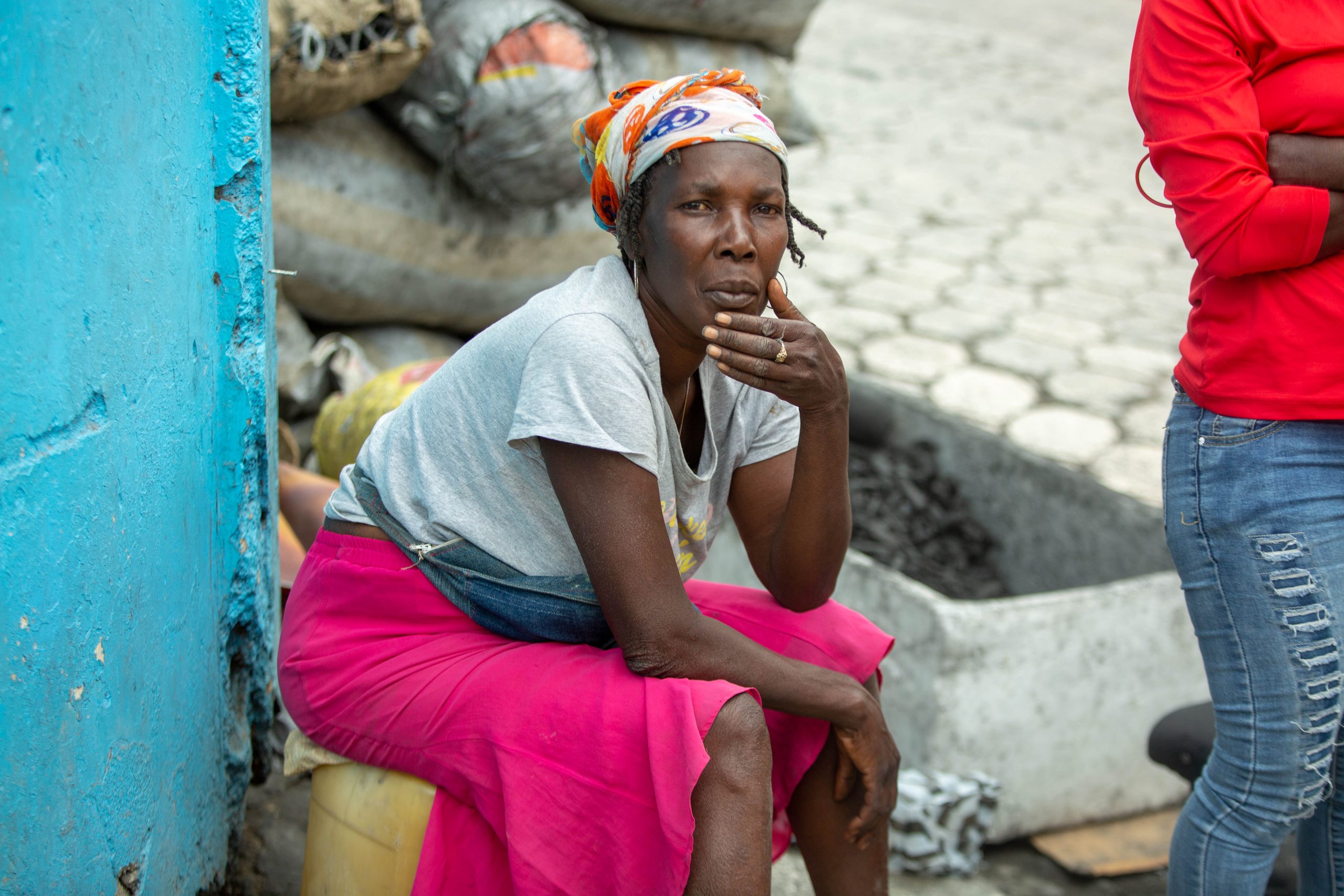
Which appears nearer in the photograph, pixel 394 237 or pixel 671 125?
pixel 671 125

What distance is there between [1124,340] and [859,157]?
342cm

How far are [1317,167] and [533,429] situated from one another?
114 centimetres

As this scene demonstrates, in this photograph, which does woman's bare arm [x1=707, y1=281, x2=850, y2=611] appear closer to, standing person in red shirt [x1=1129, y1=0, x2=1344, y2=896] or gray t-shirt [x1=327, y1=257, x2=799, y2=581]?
gray t-shirt [x1=327, y1=257, x2=799, y2=581]

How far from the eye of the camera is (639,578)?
64.9 inches

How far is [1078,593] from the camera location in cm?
268

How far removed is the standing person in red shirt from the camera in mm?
1714

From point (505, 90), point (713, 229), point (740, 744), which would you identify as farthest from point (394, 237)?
point (740, 744)

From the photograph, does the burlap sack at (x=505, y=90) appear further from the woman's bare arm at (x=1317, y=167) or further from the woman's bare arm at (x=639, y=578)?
the woman's bare arm at (x=1317, y=167)

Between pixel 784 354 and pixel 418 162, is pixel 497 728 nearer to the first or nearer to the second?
pixel 784 354

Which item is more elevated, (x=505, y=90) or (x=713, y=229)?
(x=713, y=229)

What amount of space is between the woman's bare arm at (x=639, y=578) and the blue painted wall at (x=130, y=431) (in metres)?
0.52

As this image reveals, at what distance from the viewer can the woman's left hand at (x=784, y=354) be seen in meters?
1.67

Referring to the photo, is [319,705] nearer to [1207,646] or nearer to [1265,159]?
[1207,646]

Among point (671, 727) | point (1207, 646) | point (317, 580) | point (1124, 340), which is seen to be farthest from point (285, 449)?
point (1124, 340)
